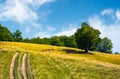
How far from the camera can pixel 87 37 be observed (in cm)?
10188

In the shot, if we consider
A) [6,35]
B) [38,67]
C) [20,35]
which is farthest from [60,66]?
[20,35]

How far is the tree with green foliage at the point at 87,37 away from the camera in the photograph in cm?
10175

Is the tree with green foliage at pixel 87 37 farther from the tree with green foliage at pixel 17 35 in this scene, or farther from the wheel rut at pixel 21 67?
the tree with green foliage at pixel 17 35

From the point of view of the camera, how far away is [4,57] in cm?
6650

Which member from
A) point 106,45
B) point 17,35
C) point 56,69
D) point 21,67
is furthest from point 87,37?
point 106,45

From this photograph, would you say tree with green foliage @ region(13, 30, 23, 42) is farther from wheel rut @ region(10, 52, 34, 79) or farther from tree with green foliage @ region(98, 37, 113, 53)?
wheel rut @ region(10, 52, 34, 79)

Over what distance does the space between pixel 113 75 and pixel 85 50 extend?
47.9m

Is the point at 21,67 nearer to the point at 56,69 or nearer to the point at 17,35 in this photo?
the point at 56,69

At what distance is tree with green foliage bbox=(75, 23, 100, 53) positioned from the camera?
10175cm

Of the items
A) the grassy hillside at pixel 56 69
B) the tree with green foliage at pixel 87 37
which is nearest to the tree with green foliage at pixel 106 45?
the tree with green foliage at pixel 87 37

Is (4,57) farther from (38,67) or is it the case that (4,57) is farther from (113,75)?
(113,75)

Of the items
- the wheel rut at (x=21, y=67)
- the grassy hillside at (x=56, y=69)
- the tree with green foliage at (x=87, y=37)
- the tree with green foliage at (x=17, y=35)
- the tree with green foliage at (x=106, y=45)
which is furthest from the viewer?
the tree with green foliage at (x=106, y=45)

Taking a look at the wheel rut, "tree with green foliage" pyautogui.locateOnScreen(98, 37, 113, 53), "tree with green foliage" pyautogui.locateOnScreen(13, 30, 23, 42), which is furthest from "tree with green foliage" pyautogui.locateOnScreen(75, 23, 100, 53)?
"tree with green foliage" pyautogui.locateOnScreen(98, 37, 113, 53)

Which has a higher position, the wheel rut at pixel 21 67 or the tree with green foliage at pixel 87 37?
the tree with green foliage at pixel 87 37
